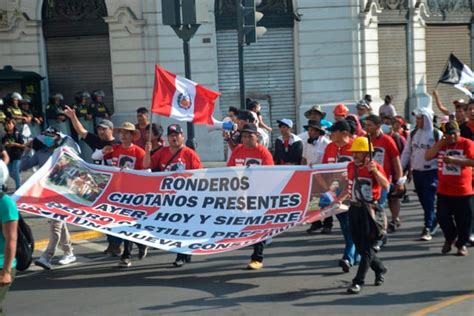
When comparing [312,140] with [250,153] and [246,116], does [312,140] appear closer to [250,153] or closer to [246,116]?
[246,116]

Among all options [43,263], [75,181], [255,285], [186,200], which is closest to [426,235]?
[255,285]

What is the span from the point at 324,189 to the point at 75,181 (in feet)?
10.0

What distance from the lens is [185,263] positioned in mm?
10453

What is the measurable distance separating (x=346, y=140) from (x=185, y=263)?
2523 millimetres

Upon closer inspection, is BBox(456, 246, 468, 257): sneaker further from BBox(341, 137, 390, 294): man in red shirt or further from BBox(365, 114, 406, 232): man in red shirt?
BBox(341, 137, 390, 294): man in red shirt

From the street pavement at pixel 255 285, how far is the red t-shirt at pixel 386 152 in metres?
1.07

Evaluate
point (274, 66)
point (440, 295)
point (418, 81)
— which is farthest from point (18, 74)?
point (440, 295)

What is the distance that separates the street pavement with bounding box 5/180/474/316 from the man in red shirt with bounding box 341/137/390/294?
268 mm

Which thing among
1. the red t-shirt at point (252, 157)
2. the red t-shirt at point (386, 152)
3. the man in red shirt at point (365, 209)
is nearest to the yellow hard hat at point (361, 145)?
the man in red shirt at point (365, 209)

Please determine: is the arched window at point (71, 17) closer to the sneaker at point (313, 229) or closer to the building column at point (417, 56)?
the building column at point (417, 56)

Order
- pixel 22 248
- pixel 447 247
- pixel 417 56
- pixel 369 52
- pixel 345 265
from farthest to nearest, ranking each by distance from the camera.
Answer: pixel 417 56, pixel 369 52, pixel 447 247, pixel 345 265, pixel 22 248

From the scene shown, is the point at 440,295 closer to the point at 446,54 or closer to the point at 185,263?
the point at 185,263

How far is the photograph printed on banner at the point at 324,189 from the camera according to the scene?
971cm

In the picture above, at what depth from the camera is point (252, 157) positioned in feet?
33.9
